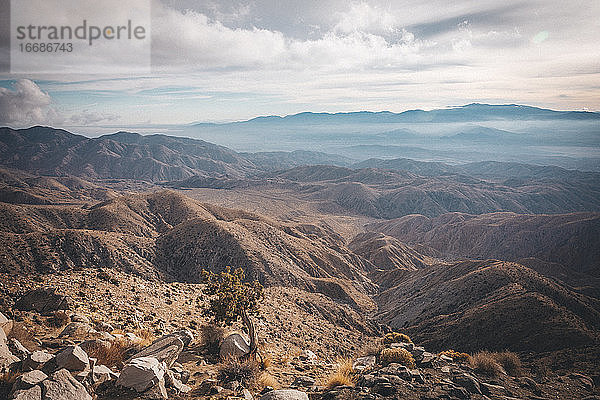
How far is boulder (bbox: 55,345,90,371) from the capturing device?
8938 mm

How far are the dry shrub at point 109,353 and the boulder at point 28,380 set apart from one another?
121 inches

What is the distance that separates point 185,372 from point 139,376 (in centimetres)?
284

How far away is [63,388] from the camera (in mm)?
7672

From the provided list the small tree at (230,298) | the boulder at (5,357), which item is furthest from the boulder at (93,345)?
the small tree at (230,298)

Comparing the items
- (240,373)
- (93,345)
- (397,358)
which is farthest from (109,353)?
(397,358)

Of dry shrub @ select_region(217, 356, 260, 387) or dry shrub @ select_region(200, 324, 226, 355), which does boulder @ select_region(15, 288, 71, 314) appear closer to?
dry shrub @ select_region(200, 324, 226, 355)

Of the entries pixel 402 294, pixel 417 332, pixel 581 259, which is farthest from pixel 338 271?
pixel 581 259

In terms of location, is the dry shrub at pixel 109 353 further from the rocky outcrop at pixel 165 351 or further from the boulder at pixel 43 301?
the boulder at pixel 43 301

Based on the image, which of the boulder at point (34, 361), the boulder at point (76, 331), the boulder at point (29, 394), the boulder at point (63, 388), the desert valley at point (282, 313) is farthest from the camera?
the boulder at point (76, 331)

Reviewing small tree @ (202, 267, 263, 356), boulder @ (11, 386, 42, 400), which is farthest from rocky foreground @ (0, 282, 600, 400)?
small tree @ (202, 267, 263, 356)

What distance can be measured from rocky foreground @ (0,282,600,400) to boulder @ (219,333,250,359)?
0.14 feet

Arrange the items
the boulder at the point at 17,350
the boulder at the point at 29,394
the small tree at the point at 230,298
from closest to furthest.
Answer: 1. the boulder at the point at 29,394
2. the boulder at the point at 17,350
3. the small tree at the point at 230,298

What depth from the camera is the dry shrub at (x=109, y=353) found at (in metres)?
11.0

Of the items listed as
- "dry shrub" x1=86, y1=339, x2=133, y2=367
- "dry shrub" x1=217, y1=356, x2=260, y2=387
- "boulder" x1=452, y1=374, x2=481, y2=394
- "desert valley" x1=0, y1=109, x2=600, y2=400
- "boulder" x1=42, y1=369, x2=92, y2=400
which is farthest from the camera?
"boulder" x1=452, y1=374, x2=481, y2=394
